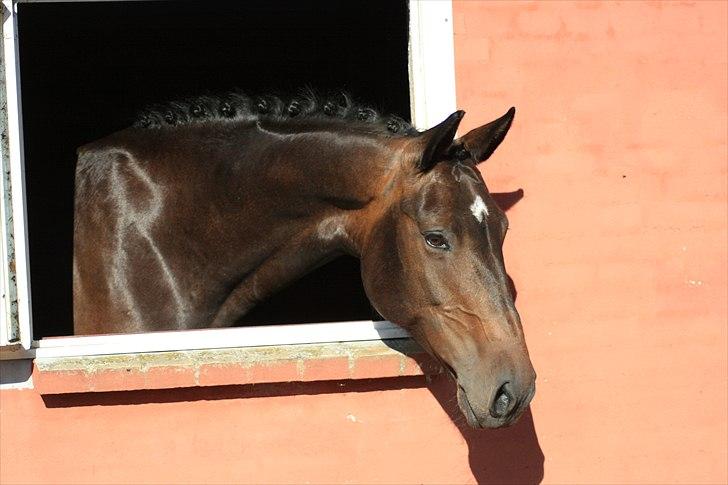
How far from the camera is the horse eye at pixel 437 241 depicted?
3.32m

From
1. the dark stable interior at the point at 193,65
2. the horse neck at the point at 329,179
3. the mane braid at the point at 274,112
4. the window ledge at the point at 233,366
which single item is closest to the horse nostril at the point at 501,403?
the window ledge at the point at 233,366

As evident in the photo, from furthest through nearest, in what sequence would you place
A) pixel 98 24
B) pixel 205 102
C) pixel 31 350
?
pixel 98 24 → pixel 205 102 → pixel 31 350

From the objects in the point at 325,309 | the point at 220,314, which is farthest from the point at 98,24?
the point at 220,314

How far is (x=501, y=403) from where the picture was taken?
125 inches

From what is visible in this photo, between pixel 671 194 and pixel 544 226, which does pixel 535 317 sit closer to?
pixel 544 226

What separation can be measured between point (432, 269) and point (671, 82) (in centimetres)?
159

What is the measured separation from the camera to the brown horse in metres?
3.28

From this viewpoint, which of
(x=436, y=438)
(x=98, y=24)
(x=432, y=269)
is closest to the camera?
(x=432, y=269)

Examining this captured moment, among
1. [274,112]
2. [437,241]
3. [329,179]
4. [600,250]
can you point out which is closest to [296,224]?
[329,179]

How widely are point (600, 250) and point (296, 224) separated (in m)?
1.30

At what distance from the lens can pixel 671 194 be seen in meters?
4.21

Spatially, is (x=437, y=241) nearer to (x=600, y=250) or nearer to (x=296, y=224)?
(x=296, y=224)

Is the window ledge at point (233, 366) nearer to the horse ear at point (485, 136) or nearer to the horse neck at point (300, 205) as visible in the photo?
the horse neck at point (300, 205)

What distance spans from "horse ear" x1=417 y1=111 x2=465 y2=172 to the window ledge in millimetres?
807
